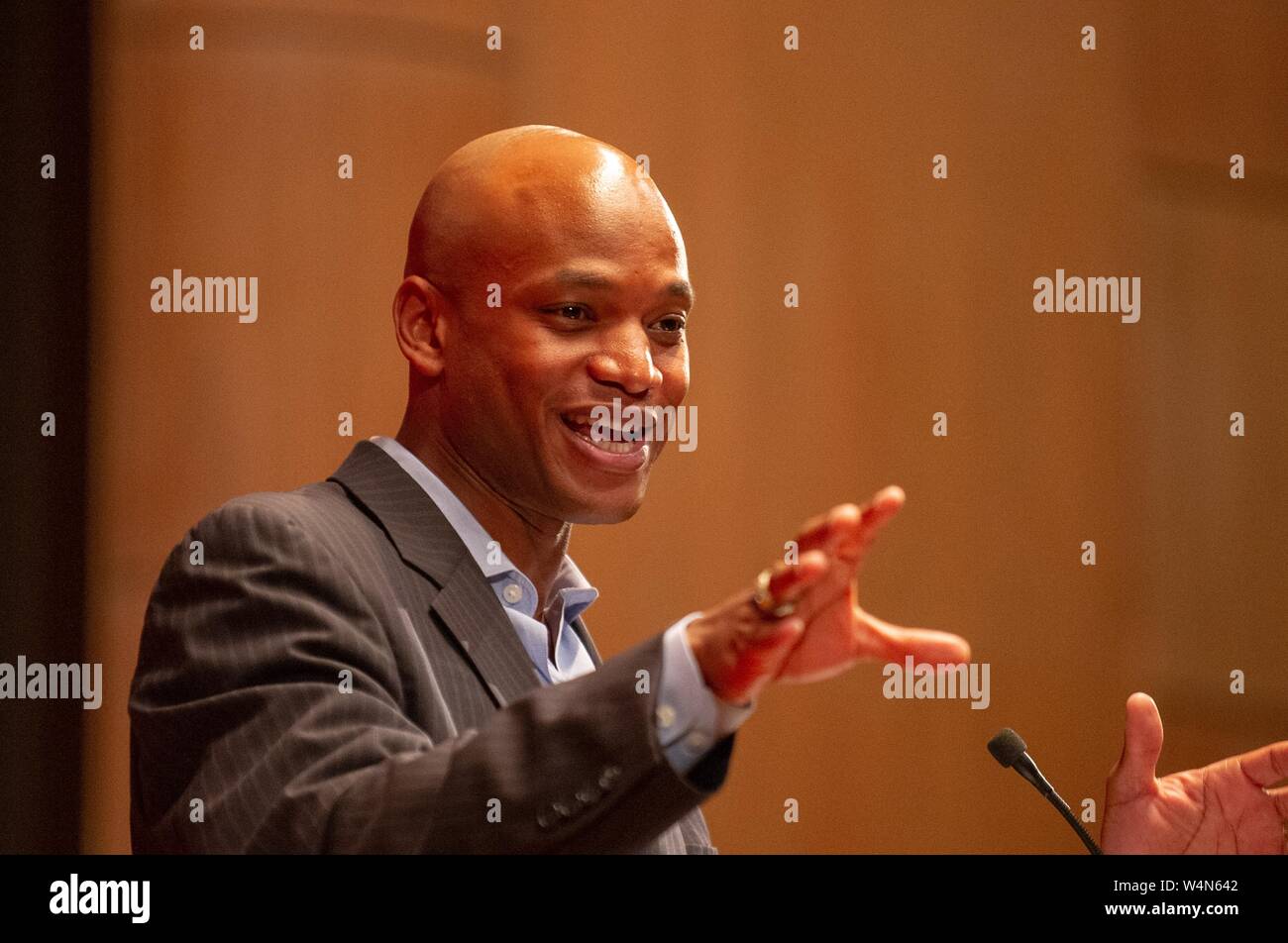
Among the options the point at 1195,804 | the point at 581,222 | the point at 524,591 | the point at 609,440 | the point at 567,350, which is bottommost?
the point at 1195,804

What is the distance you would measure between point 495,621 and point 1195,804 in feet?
2.97

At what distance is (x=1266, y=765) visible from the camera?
6.19ft

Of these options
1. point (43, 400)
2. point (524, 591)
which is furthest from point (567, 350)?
point (43, 400)

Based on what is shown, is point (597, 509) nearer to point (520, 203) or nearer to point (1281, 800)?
point (520, 203)

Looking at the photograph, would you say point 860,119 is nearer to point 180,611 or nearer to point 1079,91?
point 1079,91

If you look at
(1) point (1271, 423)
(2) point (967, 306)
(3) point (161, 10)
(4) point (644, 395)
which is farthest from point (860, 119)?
(4) point (644, 395)

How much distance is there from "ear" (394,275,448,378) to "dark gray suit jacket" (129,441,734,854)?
0.16 meters

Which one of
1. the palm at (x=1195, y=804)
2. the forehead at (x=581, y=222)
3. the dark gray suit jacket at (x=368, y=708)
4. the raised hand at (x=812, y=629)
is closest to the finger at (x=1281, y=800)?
the palm at (x=1195, y=804)

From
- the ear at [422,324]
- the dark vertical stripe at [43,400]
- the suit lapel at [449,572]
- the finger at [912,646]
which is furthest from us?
the dark vertical stripe at [43,400]

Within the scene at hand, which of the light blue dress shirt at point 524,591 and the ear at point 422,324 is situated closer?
the light blue dress shirt at point 524,591

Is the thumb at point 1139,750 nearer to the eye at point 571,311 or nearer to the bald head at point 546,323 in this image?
the bald head at point 546,323

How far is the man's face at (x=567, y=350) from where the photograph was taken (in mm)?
1835

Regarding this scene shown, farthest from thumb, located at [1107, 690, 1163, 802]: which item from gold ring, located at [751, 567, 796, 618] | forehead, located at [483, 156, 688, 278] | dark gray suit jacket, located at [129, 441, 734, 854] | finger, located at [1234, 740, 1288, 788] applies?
gold ring, located at [751, 567, 796, 618]
